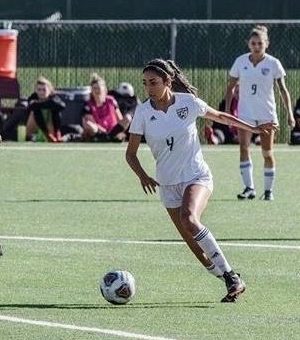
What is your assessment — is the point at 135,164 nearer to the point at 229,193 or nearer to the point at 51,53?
the point at 229,193

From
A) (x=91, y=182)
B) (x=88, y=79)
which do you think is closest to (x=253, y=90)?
(x=91, y=182)

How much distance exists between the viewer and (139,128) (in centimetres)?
1145

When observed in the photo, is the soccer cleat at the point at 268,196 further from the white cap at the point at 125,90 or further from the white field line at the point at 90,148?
the white cap at the point at 125,90

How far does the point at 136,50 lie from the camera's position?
3634 cm

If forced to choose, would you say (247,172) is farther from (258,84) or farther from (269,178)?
(258,84)

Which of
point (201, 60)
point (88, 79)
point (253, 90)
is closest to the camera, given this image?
point (253, 90)

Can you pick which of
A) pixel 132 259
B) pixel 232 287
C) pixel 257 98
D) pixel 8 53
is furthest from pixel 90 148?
pixel 232 287

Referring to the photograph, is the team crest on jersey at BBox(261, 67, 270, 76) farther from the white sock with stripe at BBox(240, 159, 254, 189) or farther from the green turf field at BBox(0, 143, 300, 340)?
the green turf field at BBox(0, 143, 300, 340)

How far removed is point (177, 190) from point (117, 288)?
0.96m

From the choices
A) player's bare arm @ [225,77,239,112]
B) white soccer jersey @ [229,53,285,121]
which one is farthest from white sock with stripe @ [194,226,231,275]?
white soccer jersey @ [229,53,285,121]

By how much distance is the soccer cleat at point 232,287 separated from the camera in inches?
436

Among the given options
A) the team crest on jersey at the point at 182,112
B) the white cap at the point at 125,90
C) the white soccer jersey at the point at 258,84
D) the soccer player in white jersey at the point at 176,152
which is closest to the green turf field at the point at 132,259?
the soccer player in white jersey at the point at 176,152

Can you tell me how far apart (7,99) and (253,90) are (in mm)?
10460

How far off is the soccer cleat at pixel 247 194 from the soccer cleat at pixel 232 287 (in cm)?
756
